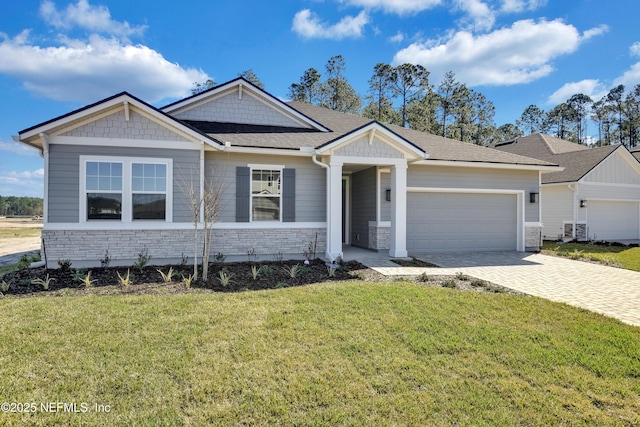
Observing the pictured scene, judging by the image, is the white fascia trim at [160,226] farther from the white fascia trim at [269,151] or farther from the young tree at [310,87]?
the young tree at [310,87]

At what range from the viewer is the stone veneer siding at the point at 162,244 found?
8.52 meters

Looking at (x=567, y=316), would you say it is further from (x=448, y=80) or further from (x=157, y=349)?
(x=448, y=80)

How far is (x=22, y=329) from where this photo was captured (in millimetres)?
4336

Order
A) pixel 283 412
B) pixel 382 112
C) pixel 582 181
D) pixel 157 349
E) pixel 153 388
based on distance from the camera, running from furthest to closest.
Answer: pixel 382 112 < pixel 582 181 < pixel 157 349 < pixel 153 388 < pixel 283 412

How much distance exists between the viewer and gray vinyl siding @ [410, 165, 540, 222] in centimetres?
1187

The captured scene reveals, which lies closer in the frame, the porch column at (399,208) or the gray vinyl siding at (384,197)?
the porch column at (399,208)

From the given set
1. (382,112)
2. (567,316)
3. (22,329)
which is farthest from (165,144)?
(382,112)

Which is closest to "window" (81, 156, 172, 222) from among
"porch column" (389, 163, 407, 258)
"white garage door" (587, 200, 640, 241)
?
"porch column" (389, 163, 407, 258)

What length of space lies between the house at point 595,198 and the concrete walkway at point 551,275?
6743 mm

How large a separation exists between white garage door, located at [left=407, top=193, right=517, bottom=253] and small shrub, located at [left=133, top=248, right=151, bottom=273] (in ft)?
26.2

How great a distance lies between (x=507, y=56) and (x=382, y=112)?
48.6ft

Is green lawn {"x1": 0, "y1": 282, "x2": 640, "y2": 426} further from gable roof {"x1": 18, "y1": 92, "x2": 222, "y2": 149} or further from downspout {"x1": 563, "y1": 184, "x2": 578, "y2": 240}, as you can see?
downspout {"x1": 563, "y1": 184, "x2": 578, "y2": 240}

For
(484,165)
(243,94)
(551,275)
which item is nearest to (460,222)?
(484,165)

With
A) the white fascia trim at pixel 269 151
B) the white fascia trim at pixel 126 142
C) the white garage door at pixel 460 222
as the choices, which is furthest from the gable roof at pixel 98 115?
the white garage door at pixel 460 222
